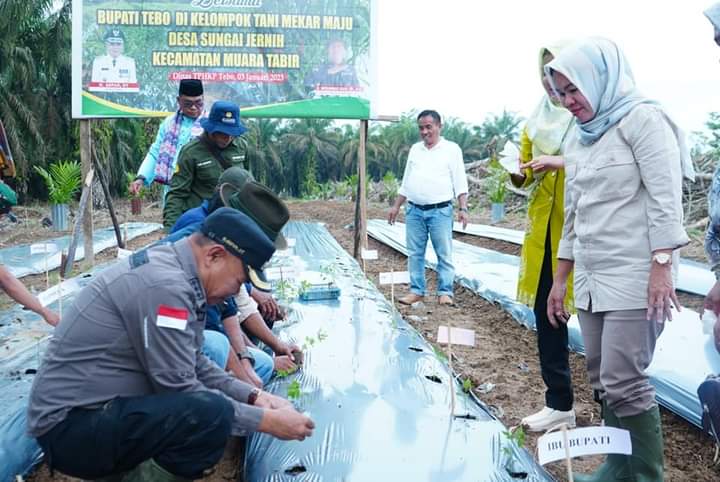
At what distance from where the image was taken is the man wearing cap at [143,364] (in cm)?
146

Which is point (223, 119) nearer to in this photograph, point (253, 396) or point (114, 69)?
point (253, 396)

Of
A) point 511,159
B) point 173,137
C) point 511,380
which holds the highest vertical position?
point 173,137

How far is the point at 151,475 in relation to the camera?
1.64 meters

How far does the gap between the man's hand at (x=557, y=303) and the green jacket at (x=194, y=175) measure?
185 centimetres

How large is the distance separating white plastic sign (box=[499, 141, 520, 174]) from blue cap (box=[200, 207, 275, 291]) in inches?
54.2

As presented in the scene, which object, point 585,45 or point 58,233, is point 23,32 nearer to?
point 58,233

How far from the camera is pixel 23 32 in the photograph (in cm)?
1852

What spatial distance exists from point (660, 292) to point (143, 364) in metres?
1.35

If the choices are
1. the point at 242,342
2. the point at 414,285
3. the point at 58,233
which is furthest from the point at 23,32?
the point at 242,342

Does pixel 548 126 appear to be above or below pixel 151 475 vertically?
above

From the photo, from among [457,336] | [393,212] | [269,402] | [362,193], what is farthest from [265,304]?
[362,193]

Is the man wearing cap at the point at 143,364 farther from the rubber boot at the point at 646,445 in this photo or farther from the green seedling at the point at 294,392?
the rubber boot at the point at 646,445

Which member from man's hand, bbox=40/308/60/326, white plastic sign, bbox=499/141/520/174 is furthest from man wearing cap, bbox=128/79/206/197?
white plastic sign, bbox=499/141/520/174

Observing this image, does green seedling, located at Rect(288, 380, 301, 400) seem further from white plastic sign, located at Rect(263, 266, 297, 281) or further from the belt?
the belt
